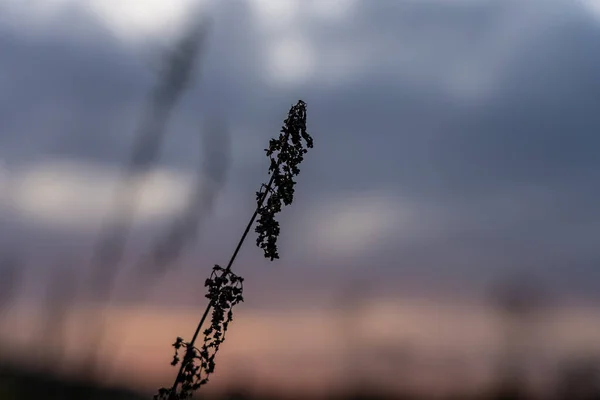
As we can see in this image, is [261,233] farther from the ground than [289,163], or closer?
closer

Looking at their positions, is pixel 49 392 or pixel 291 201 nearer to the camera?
pixel 291 201

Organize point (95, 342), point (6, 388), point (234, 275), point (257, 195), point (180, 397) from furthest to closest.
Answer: point (6, 388) < point (95, 342) < point (257, 195) < point (234, 275) < point (180, 397)

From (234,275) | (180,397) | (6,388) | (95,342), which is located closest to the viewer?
(180,397)

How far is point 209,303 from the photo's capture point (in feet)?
15.5

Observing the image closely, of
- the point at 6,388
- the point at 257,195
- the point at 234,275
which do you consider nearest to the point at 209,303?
the point at 234,275

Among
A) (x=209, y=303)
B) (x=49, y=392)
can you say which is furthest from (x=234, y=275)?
(x=49, y=392)

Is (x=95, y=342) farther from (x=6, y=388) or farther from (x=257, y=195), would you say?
(x=257, y=195)

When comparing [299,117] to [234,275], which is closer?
[234,275]

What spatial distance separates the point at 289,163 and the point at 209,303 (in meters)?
1.20

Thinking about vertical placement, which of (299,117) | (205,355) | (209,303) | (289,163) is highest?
(299,117)

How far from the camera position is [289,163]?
17.4ft

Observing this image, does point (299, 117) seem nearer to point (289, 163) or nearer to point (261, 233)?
point (289, 163)

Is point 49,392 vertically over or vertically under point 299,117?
under

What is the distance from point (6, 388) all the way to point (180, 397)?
2.68m
